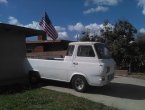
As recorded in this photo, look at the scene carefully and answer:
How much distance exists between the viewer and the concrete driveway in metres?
11.4

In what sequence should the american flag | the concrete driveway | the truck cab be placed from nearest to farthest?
the concrete driveway < the truck cab < the american flag

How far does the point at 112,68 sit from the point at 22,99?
4.50 metres

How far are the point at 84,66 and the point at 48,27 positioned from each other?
1023 cm

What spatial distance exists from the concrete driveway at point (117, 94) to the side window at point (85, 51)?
163cm

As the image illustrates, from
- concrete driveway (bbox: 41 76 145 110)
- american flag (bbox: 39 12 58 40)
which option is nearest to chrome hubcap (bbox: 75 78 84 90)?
concrete driveway (bbox: 41 76 145 110)

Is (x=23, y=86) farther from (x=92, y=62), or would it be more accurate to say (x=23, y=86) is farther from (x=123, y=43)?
(x=123, y=43)

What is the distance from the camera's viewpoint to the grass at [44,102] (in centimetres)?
1002

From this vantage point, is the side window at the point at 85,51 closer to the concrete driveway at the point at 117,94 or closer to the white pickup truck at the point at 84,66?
the white pickup truck at the point at 84,66

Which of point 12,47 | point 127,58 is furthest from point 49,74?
point 127,58

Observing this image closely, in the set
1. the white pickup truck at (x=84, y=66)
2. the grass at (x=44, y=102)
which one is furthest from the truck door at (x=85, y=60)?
the grass at (x=44, y=102)

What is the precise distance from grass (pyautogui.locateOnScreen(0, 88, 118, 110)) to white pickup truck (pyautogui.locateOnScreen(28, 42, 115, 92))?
4.16 feet

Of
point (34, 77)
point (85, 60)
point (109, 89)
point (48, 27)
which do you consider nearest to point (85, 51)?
point (85, 60)

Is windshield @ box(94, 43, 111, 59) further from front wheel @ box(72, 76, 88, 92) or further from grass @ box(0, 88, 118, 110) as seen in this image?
grass @ box(0, 88, 118, 110)

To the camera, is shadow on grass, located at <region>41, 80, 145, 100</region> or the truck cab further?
shadow on grass, located at <region>41, 80, 145, 100</region>
